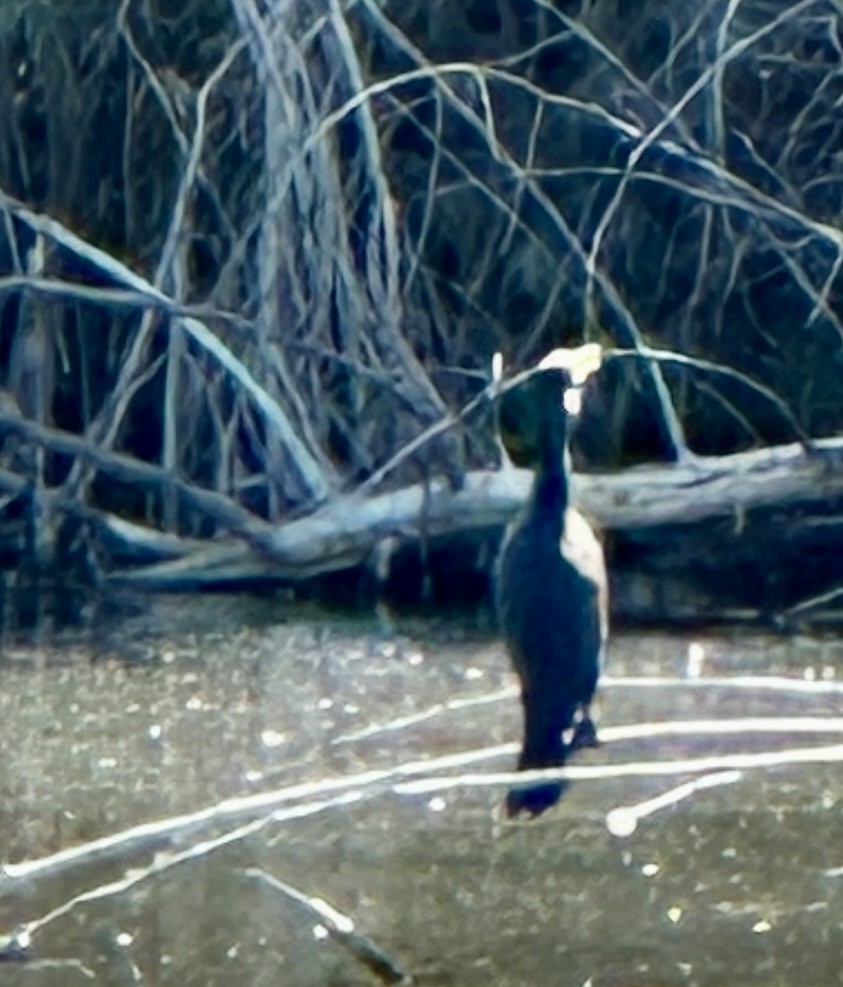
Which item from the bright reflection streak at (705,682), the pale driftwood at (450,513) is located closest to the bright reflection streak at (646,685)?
the bright reflection streak at (705,682)

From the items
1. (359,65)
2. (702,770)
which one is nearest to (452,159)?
(359,65)

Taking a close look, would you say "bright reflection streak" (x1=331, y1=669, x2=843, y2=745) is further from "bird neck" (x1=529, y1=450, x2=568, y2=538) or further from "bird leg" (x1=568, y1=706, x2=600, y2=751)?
"bird neck" (x1=529, y1=450, x2=568, y2=538)

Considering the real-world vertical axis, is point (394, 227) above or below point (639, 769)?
above

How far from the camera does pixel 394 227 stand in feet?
9.29

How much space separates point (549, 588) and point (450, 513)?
9 cm

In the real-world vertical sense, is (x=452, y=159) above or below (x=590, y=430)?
above

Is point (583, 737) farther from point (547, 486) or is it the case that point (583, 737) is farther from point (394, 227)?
point (394, 227)

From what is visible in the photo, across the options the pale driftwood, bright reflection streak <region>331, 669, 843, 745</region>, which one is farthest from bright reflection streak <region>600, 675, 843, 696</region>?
the pale driftwood

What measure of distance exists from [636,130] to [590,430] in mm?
222

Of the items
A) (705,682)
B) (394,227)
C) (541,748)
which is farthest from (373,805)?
(394,227)

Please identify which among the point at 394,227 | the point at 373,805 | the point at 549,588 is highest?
the point at 394,227

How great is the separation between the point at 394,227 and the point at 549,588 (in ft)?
0.94

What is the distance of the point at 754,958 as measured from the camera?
280 centimetres

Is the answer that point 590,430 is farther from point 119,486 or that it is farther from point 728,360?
point 119,486
